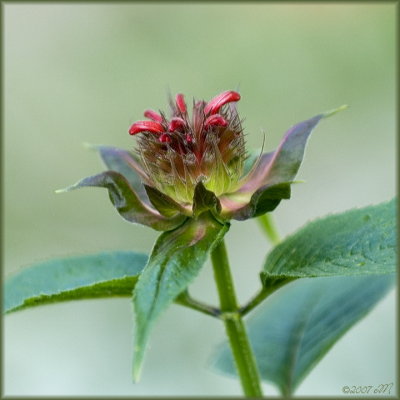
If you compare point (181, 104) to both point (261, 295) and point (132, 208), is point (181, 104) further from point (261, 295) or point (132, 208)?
point (261, 295)

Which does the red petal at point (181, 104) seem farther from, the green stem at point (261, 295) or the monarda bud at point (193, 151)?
the green stem at point (261, 295)

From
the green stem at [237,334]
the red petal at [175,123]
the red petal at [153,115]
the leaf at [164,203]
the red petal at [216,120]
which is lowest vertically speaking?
the green stem at [237,334]

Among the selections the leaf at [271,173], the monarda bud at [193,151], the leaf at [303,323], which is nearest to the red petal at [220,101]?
the monarda bud at [193,151]

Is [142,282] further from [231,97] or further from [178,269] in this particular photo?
[231,97]

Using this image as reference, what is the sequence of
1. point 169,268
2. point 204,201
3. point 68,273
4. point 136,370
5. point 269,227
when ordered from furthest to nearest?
point 269,227 → point 68,273 → point 204,201 → point 169,268 → point 136,370

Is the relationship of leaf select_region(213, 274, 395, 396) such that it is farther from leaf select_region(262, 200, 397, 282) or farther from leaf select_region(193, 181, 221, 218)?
leaf select_region(193, 181, 221, 218)

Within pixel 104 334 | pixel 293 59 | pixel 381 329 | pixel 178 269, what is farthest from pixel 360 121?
pixel 178 269

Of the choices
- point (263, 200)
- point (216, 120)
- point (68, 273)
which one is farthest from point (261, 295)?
point (68, 273)
